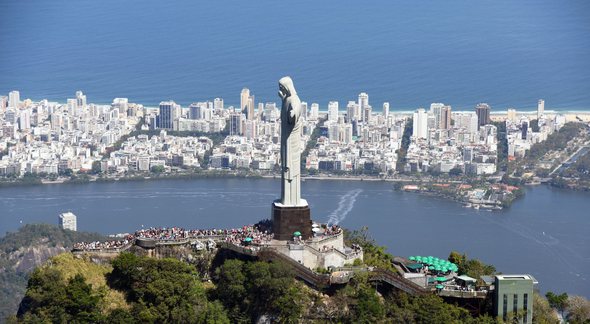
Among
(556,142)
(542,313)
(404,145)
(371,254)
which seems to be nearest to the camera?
(542,313)

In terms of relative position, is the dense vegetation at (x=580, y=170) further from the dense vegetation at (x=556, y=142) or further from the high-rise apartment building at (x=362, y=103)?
the high-rise apartment building at (x=362, y=103)

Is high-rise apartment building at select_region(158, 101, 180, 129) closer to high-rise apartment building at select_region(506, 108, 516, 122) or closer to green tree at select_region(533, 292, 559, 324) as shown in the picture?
high-rise apartment building at select_region(506, 108, 516, 122)

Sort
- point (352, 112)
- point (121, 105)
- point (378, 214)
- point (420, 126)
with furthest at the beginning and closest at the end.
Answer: point (121, 105) < point (352, 112) < point (420, 126) < point (378, 214)

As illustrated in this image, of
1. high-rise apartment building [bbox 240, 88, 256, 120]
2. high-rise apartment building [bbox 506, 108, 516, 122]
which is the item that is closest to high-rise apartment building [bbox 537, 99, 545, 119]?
high-rise apartment building [bbox 506, 108, 516, 122]

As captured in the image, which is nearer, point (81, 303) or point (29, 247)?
point (81, 303)

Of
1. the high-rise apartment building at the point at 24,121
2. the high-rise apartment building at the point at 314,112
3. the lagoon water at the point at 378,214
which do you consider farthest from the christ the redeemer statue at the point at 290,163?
the high-rise apartment building at the point at 24,121

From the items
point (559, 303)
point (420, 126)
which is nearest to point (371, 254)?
point (559, 303)

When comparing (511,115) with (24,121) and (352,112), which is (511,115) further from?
(24,121)
